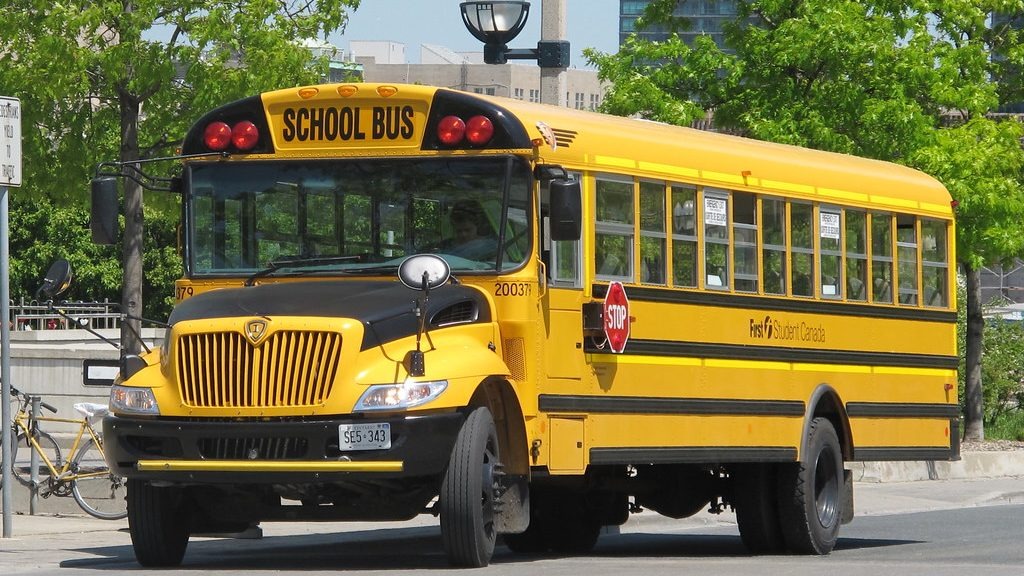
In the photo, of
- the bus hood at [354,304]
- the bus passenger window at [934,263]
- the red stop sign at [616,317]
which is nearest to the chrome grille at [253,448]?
the bus hood at [354,304]

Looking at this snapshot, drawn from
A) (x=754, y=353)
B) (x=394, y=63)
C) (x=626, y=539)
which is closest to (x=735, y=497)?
(x=754, y=353)

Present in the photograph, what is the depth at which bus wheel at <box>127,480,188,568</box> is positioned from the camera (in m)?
10.8

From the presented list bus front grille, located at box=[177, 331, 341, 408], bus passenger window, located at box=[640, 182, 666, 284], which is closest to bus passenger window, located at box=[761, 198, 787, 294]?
bus passenger window, located at box=[640, 182, 666, 284]

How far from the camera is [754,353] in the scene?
1320 centimetres

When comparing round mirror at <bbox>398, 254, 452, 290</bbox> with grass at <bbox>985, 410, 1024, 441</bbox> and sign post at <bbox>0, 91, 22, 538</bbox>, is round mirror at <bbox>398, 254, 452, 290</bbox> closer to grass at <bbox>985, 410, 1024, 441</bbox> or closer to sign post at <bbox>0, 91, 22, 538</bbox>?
sign post at <bbox>0, 91, 22, 538</bbox>

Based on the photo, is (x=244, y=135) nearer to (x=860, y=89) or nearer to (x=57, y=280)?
(x=57, y=280)

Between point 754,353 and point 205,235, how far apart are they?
12.5 ft

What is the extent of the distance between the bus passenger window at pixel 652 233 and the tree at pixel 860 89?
12699 mm

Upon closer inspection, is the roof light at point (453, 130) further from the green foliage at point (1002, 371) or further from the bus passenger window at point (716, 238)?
the green foliage at point (1002, 371)

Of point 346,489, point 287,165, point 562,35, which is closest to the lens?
point 346,489

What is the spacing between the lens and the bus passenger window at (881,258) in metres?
14.6

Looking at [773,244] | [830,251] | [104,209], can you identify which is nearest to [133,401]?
[104,209]

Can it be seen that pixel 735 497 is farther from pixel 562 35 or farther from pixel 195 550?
pixel 562 35

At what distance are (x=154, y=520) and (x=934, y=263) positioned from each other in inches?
276
